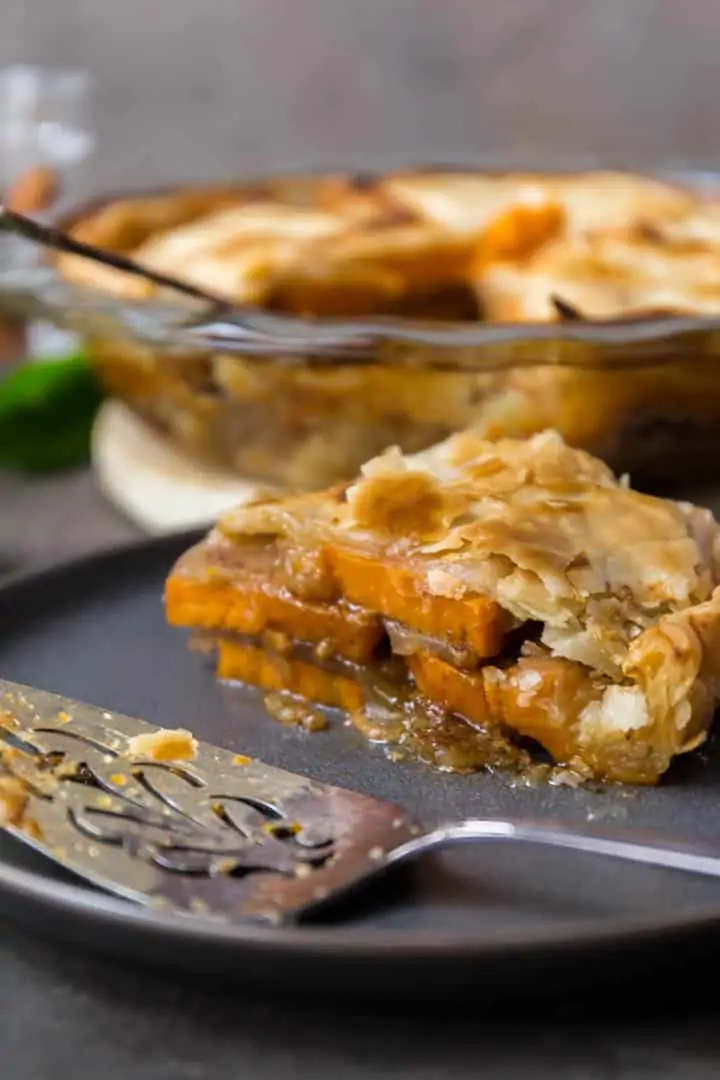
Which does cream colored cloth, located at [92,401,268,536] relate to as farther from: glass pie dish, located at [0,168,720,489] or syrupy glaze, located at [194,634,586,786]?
syrupy glaze, located at [194,634,586,786]

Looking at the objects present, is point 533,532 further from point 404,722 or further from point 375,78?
point 375,78

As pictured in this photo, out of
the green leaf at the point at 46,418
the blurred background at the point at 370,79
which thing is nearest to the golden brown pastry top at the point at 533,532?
the green leaf at the point at 46,418

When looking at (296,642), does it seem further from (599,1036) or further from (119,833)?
(599,1036)

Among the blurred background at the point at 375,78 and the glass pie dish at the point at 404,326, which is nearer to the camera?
the glass pie dish at the point at 404,326

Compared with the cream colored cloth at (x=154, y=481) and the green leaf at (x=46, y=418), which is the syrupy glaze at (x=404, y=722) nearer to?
the cream colored cloth at (x=154, y=481)

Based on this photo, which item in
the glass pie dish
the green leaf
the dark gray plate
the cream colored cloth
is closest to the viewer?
the dark gray plate

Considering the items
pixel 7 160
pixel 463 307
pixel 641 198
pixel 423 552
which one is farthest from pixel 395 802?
pixel 7 160

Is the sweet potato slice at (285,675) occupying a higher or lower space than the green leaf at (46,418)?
higher

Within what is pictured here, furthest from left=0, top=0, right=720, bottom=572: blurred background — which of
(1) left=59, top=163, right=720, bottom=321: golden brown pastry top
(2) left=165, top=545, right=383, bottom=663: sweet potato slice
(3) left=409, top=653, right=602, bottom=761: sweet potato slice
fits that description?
(3) left=409, top=653, right=602, bottom=761: sweet potato slice
